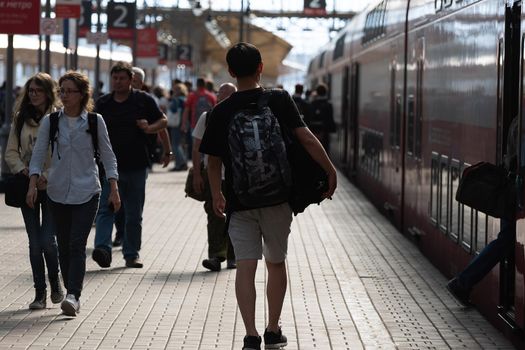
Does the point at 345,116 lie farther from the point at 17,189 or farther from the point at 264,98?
the point at 264,98

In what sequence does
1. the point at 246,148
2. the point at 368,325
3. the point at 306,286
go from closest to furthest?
the point at 246,148
the point at 368,325
the point at 306,286

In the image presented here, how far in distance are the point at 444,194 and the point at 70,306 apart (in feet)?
13.5

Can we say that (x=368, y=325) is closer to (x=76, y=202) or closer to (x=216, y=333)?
(x=216, y=333)

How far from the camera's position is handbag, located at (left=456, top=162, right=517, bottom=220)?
9.69m

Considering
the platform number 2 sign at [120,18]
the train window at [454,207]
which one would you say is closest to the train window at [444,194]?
the train window at [454,207]

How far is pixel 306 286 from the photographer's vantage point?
12.6 metres

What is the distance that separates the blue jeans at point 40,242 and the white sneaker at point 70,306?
435 millimetres

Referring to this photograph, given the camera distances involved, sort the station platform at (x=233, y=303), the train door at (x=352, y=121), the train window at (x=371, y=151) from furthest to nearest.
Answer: the train door at (x=352, y=121), the train window at (x=371, y=151), the station platform at (x=233, y=303)

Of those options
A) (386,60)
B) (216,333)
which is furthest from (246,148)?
(386,60)

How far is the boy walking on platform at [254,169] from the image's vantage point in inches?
336

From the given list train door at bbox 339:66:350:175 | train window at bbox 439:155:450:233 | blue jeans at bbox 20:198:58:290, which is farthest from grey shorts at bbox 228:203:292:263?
train door at bbox 339:66:350:175

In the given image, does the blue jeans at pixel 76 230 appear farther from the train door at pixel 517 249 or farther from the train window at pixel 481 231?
the train door at pixel 517 249

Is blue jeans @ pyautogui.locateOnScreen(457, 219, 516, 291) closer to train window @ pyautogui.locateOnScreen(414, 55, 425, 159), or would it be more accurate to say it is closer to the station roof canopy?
train window @ pyautogui.locateOnScreen(414, 55, 425, 159)

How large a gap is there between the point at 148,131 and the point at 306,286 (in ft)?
7.38
